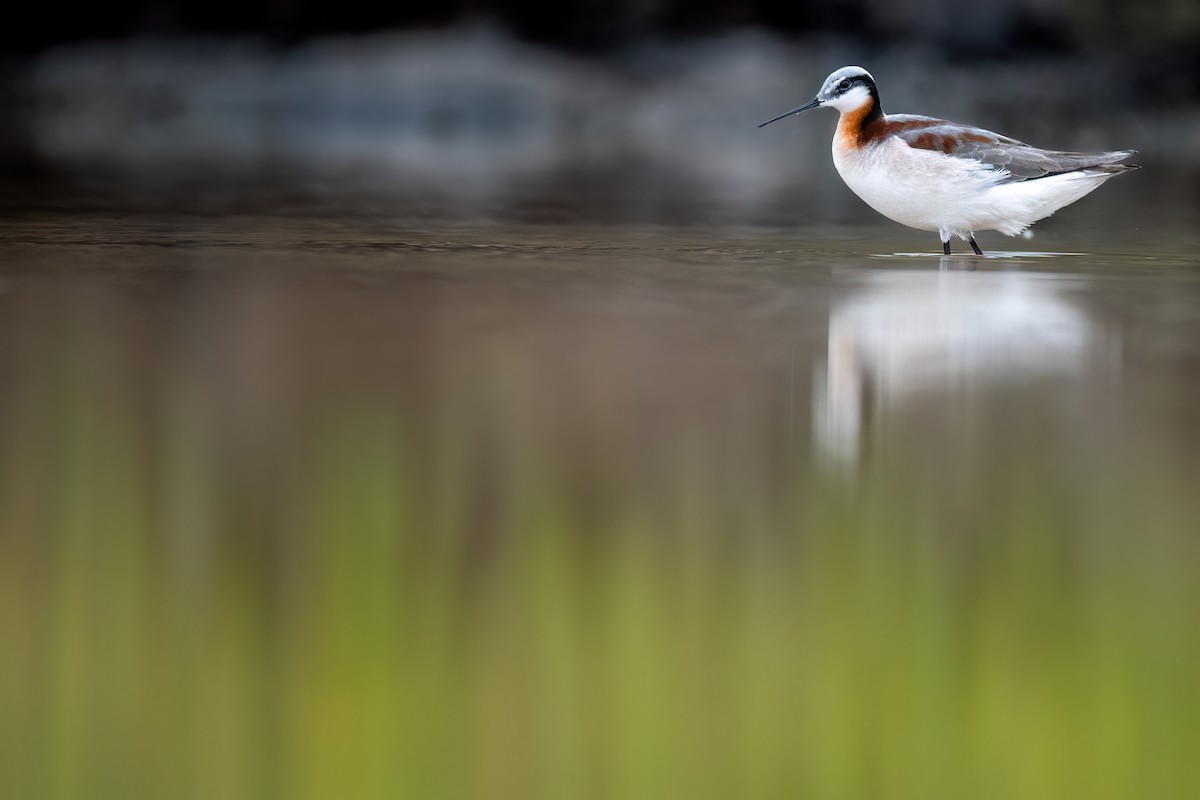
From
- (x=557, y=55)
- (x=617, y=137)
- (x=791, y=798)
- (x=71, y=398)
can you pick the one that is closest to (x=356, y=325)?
(x=71, y=398)

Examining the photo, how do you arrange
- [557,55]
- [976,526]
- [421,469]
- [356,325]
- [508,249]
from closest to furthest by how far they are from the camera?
[976,526]
[421,469]
[356,325]
[508,249]
[557,55]

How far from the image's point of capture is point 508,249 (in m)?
6.01

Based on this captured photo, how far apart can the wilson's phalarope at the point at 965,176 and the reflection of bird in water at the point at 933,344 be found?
634mm

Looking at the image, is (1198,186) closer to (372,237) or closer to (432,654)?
(372,237)

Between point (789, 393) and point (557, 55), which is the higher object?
point (557, 55)

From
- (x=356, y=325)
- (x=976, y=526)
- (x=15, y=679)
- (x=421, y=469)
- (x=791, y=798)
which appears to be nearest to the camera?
(x=791, y=798)

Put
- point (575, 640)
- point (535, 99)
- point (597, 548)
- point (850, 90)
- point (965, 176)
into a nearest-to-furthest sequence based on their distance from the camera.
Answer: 1. point (575, 640)
2. point (597, 548)
3. point (965, 176)
4. point (850, 90)
5. point (535, 99)

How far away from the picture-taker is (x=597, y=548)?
91.0 inches

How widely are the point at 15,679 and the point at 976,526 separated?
134cm

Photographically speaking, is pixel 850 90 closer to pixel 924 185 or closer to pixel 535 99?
pixel 924 185

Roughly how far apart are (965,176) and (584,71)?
9.91m

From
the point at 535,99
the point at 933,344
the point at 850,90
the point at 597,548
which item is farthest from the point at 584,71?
the point at 597,548

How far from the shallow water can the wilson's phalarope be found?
4.05 ft

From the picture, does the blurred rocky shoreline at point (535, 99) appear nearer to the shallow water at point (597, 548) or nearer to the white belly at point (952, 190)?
the white belly at point (952, 190)
